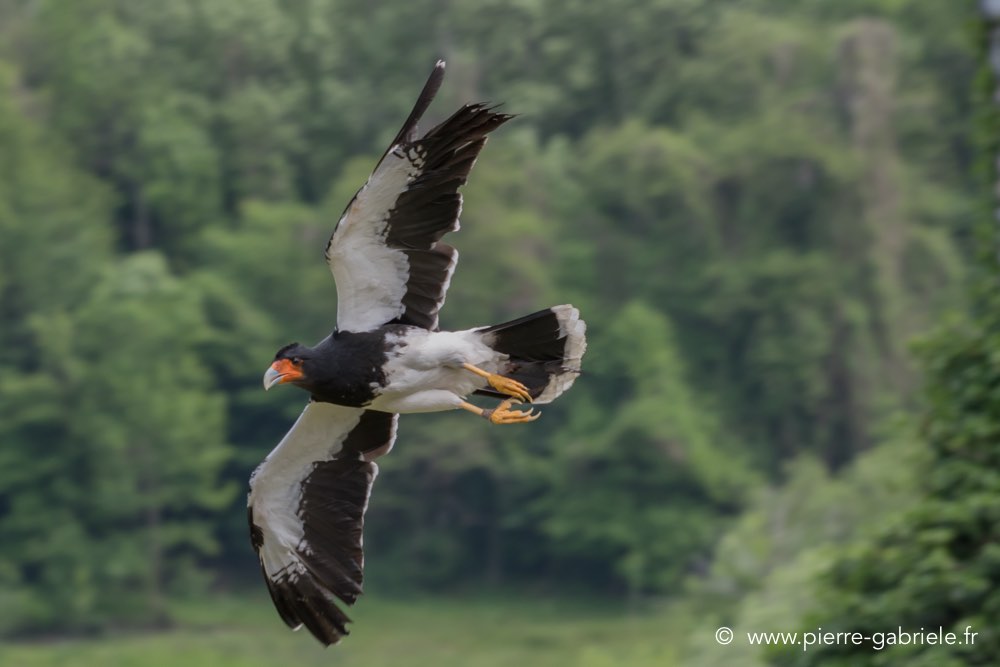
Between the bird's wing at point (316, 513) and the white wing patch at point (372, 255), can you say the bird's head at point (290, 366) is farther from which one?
the bird's wing at point (316, 513)

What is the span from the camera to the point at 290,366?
34.3 ft

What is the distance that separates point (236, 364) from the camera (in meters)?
51.9

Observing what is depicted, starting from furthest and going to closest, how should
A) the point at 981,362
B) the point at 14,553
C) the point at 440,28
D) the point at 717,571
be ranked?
the point at 440,28 → the point at 14,553 → the point at 717,571 → the point at 981,362

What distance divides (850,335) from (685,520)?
7803 millimetres

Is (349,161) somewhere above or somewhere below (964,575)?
above

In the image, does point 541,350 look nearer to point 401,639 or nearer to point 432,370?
point 432,370

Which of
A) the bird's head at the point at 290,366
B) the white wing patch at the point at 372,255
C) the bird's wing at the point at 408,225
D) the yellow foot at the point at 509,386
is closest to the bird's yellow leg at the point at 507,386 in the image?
the yellow foot at the point at 509,386

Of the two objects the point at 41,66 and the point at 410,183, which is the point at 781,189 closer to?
the point at 41,66

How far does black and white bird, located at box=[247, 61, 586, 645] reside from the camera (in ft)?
33.6

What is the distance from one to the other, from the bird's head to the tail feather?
3.46 feet

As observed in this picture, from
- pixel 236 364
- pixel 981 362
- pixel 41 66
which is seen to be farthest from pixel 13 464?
pixel 981 362

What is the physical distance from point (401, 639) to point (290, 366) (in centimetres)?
3528

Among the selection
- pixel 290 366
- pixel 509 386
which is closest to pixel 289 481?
pixel 290 366

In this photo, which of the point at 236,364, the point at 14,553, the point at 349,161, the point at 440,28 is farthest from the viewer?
the point at 440,28
